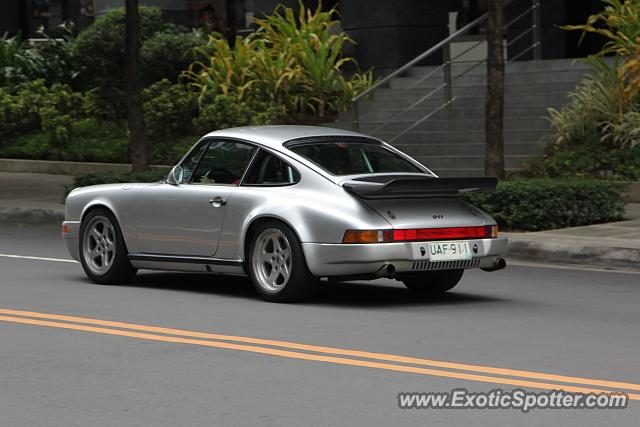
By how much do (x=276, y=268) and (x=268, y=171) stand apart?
2.93 ft

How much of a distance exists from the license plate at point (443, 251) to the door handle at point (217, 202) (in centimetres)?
177

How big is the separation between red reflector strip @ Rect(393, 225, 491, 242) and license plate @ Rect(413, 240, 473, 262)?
51 millimetres

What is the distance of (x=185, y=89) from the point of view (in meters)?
26.0

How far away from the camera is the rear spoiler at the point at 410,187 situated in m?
10.8

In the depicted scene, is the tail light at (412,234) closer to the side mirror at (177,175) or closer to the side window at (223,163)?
the side window at (223,163)

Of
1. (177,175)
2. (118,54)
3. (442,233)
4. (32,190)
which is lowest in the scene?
(32,190)

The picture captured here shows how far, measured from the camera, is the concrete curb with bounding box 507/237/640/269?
46.2ft

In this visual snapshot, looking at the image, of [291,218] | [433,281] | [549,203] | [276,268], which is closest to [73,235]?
[276,268]

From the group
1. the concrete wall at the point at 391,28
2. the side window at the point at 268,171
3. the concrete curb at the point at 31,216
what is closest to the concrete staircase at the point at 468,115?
the concrete wall at the point at 391,28

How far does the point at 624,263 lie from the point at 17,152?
605 inches

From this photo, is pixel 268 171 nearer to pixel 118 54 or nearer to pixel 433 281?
pixel 433 281

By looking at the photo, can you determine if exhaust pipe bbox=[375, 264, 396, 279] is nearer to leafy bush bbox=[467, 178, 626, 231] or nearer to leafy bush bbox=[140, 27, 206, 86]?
leafy bush bbox=[467, 178, 626, 231]

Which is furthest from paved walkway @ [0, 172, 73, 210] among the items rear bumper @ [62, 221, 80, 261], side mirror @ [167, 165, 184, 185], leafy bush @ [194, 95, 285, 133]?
side mirror @ [167, 165, 184, 185]

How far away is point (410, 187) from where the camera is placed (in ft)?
35.6
